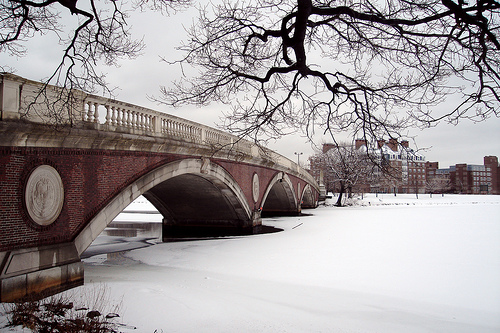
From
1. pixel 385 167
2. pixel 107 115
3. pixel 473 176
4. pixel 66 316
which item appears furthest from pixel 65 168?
pixel 473 176

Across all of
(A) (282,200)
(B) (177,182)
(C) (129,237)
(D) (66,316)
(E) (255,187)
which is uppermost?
(B) (177,182)

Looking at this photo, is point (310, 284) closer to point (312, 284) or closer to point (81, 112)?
point (312, 284)

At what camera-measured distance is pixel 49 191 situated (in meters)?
7.18

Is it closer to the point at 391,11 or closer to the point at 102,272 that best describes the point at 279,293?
the point at 102,272

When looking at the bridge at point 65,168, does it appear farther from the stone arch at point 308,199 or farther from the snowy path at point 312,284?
the stone arch at point 308,199

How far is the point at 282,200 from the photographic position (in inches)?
1209

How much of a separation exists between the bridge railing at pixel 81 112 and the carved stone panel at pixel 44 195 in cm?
98

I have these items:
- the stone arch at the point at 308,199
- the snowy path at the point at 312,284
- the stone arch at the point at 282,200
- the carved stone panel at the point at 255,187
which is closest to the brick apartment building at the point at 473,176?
the stone arch at the point at 308,199

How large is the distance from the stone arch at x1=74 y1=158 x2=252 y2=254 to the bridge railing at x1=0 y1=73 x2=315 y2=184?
3.20 ft

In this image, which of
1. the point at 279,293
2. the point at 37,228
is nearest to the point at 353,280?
the point at 279,293

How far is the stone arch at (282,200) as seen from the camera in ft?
91.1

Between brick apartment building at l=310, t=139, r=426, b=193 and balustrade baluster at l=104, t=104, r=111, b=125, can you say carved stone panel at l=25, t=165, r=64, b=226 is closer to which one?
balustrade baluster at l=104, t=104, r=111, b=125

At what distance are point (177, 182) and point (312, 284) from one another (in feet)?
28.6

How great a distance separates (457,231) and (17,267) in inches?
638
